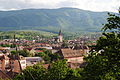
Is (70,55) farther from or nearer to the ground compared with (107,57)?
nearer to the ground

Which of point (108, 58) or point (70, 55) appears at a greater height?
point (108, 58)

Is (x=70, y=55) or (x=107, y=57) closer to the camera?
(x=107, y=57)

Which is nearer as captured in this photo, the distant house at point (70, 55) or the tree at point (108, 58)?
the tree at point (108, 58)

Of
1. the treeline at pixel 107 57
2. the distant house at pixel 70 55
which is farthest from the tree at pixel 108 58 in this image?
the distant house at pixel 70 55

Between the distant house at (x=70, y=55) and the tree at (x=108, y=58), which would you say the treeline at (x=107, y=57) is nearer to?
the tree at (x=108, y=58)

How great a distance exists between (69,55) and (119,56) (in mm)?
69703

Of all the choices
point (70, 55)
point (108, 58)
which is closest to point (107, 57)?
point (108, 58)

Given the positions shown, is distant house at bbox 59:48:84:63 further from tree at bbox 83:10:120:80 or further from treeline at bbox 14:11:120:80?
tree at bbox 83:10:120:80

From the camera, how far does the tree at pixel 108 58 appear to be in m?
12.3

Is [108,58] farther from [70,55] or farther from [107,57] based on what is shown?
[70,55]

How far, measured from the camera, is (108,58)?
12.6 metres

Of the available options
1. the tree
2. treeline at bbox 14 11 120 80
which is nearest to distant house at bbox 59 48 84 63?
treeline at bbox 14 11 120 80

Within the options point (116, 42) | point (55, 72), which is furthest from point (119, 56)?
point (55, 72)

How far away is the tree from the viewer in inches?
483
